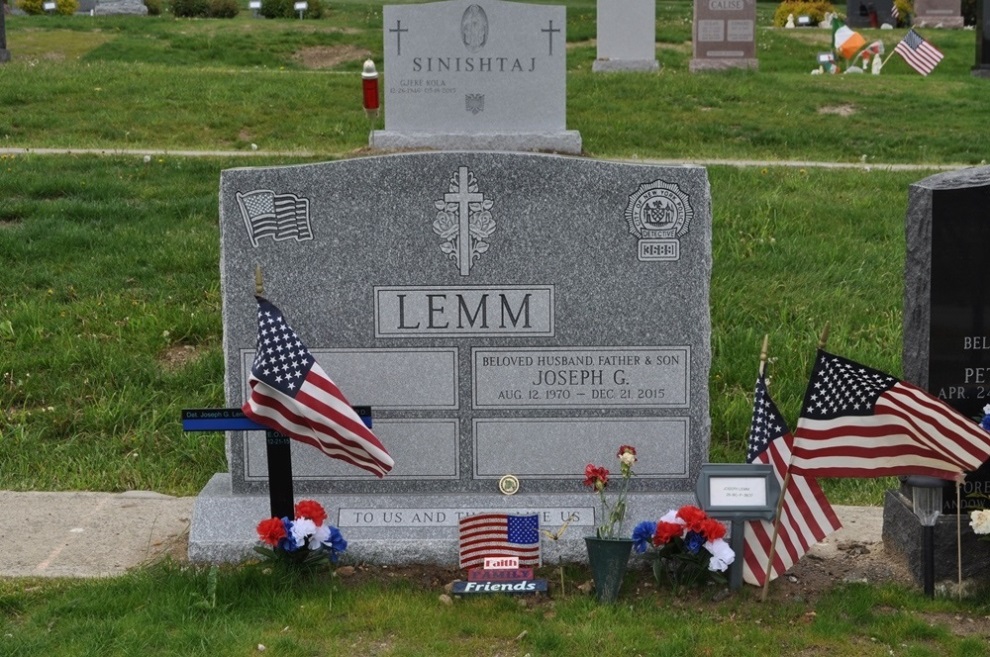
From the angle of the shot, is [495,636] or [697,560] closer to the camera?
[495,636]

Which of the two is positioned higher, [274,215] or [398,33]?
[398,33]

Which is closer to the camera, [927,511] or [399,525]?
[927,511]

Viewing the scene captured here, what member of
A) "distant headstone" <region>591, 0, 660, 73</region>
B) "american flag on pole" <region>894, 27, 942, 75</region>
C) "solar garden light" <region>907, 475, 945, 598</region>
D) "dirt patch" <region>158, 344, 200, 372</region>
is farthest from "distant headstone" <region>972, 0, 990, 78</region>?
"solar garden light" <region>907, 475, 945, 598</region>

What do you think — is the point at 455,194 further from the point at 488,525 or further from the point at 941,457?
the point at 941,457

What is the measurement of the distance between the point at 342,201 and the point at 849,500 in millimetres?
2710

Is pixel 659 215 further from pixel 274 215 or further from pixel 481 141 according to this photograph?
pixel 481 141

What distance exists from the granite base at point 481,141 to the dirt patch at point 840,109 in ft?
11.9

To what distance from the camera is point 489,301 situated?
564 centimetres

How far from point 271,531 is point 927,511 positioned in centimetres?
246

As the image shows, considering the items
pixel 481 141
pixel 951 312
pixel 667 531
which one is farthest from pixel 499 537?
pixel 481 141

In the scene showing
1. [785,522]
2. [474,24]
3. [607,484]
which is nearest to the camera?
[785,522]

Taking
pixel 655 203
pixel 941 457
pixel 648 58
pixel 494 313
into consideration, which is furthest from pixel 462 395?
pixel 648 58

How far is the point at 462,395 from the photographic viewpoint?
18.7ft

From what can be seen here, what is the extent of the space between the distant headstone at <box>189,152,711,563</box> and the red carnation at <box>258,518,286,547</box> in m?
0.53
